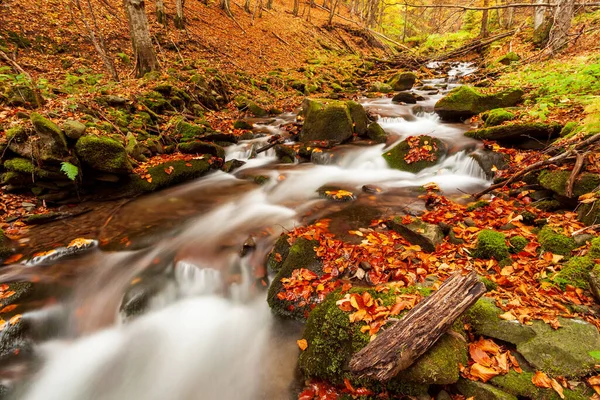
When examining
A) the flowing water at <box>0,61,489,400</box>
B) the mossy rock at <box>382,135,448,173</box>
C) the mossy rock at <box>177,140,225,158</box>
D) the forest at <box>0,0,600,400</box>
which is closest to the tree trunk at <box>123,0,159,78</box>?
the forest at <box>0,0,600,400</box>

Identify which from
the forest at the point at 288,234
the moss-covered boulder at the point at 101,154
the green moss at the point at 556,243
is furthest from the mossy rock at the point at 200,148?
the green moss at the point at 556,243

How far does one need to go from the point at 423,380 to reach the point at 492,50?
20580 millimetres

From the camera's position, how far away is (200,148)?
28.6 feet

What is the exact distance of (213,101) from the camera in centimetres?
1140

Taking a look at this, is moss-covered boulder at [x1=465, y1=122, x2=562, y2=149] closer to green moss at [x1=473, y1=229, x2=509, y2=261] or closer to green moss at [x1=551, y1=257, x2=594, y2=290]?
green moss at [x1=473, y1=229, x2=509, y2=261]

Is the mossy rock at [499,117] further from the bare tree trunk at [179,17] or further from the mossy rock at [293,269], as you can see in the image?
the bare tree trunk at [179,17]

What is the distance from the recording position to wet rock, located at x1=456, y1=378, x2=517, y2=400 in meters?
2.17

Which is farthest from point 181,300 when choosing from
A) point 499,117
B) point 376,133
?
point 499,117

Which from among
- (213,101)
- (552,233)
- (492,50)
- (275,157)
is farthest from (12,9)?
(492,50)

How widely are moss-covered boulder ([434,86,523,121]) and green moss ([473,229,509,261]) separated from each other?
274 inches

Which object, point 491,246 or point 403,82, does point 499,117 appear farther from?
point 403,82

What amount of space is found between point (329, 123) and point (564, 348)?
815 centimetres

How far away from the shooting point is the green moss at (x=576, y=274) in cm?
282

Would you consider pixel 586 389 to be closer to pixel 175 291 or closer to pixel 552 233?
pixel 552 233
